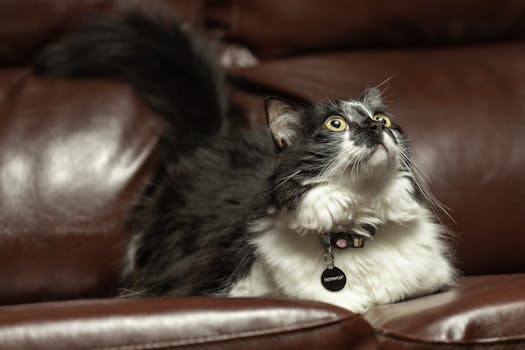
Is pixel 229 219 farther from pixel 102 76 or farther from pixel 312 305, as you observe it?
pixel 102 76

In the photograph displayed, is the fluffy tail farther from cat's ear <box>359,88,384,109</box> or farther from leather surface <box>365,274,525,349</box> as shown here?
leather surface <box>365,274,525,349</box>

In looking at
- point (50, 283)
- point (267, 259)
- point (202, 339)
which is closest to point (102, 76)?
point (50, 283)

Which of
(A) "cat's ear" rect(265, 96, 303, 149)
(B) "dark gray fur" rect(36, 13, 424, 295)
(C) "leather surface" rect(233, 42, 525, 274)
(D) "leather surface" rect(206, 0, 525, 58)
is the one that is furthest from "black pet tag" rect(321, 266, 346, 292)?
(D) "leather surface" rect(206, 0, 525, 58)

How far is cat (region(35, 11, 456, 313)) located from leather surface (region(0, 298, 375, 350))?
0.19 metres

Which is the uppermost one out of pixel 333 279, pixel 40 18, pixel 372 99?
pixel 40 18

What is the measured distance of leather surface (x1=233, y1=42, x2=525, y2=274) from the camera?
1.62 m

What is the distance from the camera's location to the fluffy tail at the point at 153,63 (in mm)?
1735

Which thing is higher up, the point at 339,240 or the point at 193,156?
the point at 193,156

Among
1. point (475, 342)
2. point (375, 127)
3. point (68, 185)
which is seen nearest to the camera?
point (475, 342)

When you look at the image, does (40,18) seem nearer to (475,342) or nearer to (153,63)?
(153,63)

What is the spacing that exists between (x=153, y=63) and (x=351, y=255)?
32.5 inches

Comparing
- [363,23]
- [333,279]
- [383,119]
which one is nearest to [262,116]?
[363,23]

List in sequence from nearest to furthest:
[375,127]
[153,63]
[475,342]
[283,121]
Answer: [475,342]
[375,127]
[283,121]
[153,63]

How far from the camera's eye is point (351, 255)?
→ 1.22m
